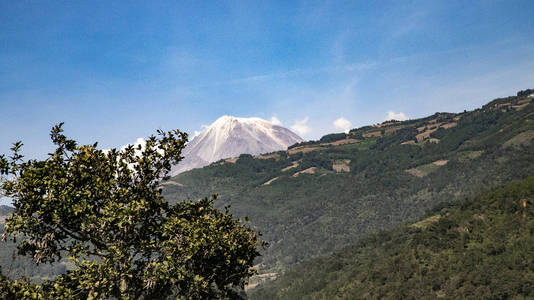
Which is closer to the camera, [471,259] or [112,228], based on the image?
[112,228]

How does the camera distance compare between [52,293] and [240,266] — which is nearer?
[52,293]

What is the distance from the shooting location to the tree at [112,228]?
17609 mm

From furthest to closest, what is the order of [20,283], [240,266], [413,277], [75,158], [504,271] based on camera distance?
[413,277] → [504,271] → [240,266] → [75,158] → [20,283]

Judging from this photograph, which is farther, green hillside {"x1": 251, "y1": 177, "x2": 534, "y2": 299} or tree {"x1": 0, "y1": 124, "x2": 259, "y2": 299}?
green hillside {"x1": 251, "y1": 177, "x2": 534, "y2": 299}

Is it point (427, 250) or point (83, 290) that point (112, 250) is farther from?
point (427, 250)

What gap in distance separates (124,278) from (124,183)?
15.9 ft

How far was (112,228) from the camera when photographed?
18.9m

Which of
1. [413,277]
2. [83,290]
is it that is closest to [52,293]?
[83,290]

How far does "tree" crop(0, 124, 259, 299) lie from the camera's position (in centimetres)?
1761

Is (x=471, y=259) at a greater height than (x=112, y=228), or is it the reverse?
(x=112, y=228)

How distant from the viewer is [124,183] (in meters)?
20.1

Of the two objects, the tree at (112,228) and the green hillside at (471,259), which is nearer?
the tree at (112,228)

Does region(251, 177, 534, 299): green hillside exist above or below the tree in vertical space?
below

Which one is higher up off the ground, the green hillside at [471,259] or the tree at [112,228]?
the tree at [112,228]
